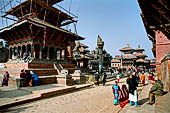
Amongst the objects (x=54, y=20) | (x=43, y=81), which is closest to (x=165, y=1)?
(x=43, y=81)

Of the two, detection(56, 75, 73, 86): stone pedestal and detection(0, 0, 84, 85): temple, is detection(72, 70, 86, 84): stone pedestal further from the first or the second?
detection(0, 0, 84, 85): temple

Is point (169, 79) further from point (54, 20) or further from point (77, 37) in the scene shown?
point (54, 20)

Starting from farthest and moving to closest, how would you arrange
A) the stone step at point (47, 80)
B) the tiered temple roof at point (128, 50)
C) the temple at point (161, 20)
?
the tiered temple roof at point (128, 50) → the stone step at point (47, 80) → the temple at point (161, 20)

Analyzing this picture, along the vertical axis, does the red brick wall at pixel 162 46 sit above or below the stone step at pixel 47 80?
above

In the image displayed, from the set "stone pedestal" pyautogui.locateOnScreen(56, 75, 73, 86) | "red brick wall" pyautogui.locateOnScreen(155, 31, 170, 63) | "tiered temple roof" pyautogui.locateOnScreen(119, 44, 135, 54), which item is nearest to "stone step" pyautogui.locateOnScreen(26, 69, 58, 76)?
"stone pedestal" pyautogui.locateOnScreen(56, 75, 73, 86)

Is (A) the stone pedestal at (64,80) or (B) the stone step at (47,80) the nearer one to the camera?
(B) the stone step at (47,80)

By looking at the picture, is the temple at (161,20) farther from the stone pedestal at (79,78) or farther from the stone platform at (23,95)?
the stone pedestal at (79,78)

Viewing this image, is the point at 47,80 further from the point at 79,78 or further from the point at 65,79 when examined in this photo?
the point at 79,78

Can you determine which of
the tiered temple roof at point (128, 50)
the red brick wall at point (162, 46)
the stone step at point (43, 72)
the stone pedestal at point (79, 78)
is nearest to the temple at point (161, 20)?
the red brick wall at point (162, 46)

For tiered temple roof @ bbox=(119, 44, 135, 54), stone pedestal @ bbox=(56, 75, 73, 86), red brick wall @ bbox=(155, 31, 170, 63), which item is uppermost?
tiered temple roof @ bbox=(119, 44, 135, 54)

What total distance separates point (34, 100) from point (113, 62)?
49.5 meters

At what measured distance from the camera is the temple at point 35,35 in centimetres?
1471

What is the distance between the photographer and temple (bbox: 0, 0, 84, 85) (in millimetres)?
14711

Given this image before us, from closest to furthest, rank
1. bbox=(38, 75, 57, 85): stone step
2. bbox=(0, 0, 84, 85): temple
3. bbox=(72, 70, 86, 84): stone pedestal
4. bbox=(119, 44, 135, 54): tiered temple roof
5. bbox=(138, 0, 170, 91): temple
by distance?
bbox=(138, 0, 170, 91): temple < bbox=(38, 75, 57, 85): stone step < bbox=(72, 70, 86, 84): stone pedestal < bbox=(0, 0, 84, 85): temple < bbox=(119, 44, 135, 54): tiered temple roof
